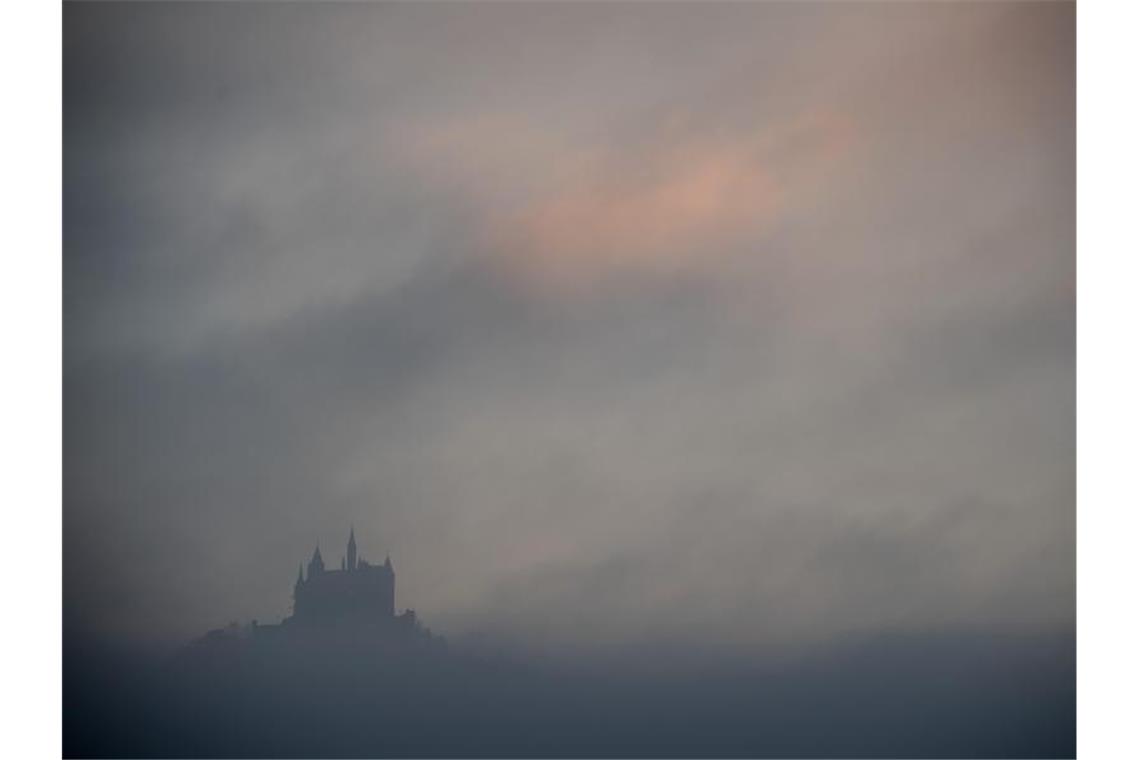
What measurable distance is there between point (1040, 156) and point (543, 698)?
10.6ft

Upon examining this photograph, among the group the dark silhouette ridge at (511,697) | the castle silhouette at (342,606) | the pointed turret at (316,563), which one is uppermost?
the pointed turret at (316,563)

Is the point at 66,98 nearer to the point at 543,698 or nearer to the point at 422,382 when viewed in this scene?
the point at 422,382
